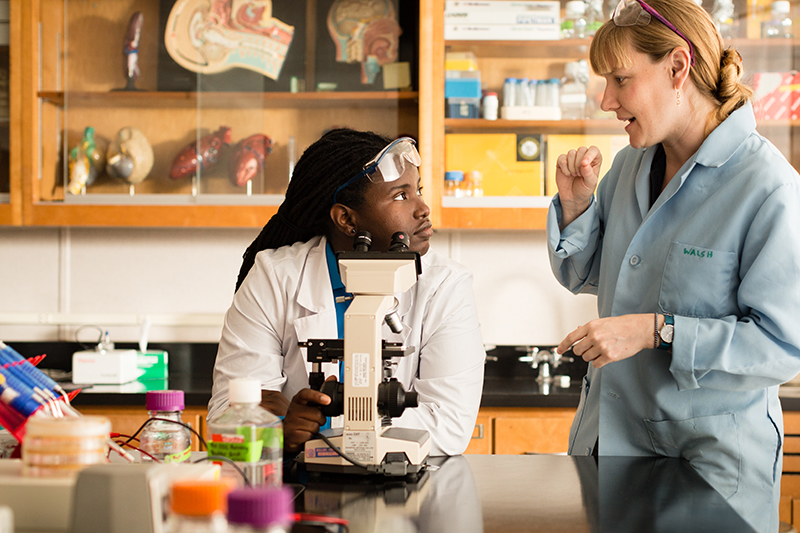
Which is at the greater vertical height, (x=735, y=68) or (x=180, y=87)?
(x=180, y=87)

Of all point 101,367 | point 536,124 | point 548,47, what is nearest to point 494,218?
point 536,124

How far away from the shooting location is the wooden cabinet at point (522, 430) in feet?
7.14

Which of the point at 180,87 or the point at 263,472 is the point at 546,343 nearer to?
the point at 180,87

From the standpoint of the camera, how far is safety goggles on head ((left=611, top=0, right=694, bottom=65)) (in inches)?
48.2

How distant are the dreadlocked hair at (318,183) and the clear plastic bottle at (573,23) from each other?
1.15 metres

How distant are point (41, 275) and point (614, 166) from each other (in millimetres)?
2268

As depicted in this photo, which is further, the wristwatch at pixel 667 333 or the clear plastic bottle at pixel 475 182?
the clear plastic bottle at pixel 475 182

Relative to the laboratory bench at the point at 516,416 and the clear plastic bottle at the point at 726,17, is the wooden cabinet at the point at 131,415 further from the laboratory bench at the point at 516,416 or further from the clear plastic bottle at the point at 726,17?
the clear plastic bottle at the point at 726,17

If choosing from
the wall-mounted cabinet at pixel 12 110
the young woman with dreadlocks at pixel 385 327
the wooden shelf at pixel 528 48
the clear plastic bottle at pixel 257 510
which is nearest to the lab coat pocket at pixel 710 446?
the young woman with dreadlocks at pixel 385 327

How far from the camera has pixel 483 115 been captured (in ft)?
8.11

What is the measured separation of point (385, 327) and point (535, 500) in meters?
0.57

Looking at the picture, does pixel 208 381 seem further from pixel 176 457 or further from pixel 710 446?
pixel 710 446

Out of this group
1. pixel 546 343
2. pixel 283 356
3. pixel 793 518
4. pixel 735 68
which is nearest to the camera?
pixel 735 68

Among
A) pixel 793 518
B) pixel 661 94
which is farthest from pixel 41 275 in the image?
pixel 793 518
